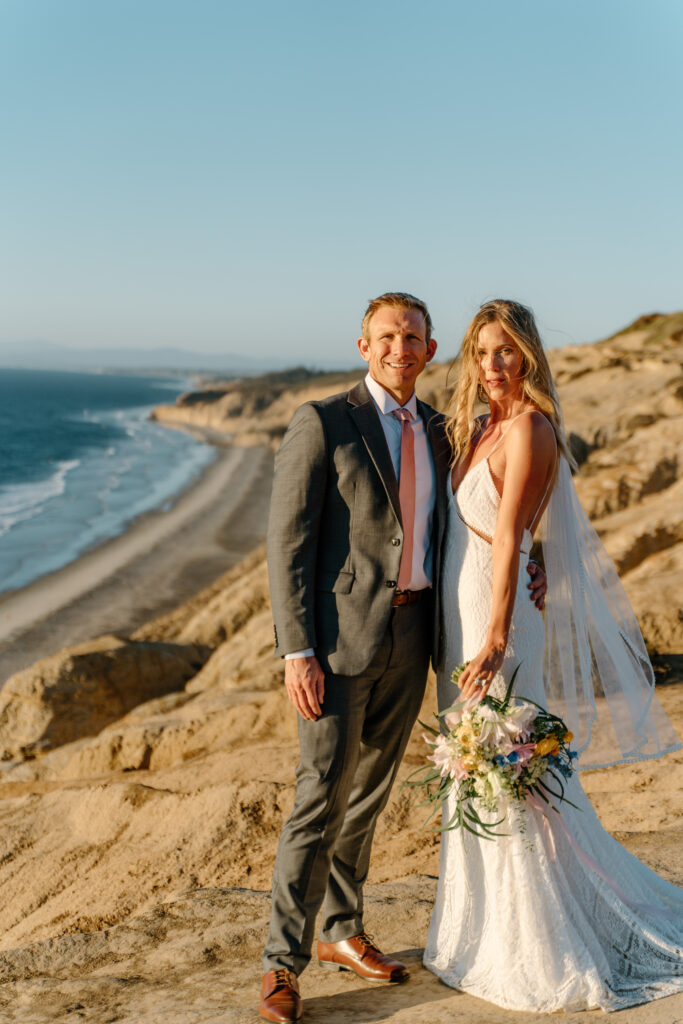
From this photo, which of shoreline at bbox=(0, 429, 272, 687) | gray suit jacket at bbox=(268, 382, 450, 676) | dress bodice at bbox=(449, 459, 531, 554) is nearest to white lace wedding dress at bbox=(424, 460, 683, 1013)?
dress bodice at bbox=(449, 459, 531, 554)

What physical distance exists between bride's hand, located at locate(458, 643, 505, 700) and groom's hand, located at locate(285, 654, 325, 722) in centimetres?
53

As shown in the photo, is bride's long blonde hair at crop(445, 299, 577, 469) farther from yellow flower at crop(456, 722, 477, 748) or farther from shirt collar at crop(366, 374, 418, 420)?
yellow flower at crop(456, 722, 477, 748)

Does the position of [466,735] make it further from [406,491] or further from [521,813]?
[406,491]

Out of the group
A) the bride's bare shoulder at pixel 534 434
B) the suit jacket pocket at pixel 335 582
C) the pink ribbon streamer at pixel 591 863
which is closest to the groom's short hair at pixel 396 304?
the bride's bare shoulder at pixel 534 434

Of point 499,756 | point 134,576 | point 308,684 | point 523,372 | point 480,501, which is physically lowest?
point 134,576

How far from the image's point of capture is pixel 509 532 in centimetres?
336

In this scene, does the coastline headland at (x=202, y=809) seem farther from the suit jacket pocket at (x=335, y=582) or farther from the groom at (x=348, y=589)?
the suit jacket pocket at (x=335, y=582)

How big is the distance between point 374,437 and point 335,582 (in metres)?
0.58

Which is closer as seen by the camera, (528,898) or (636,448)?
(528,898)

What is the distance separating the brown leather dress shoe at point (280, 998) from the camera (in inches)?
126

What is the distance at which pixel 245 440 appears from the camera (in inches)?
2394

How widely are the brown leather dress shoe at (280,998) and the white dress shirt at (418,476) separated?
1529mm

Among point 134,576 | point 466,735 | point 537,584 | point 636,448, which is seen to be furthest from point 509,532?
point 134,576

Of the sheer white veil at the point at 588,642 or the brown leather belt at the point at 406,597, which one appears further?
the sheer white veil at the point at 588,642
